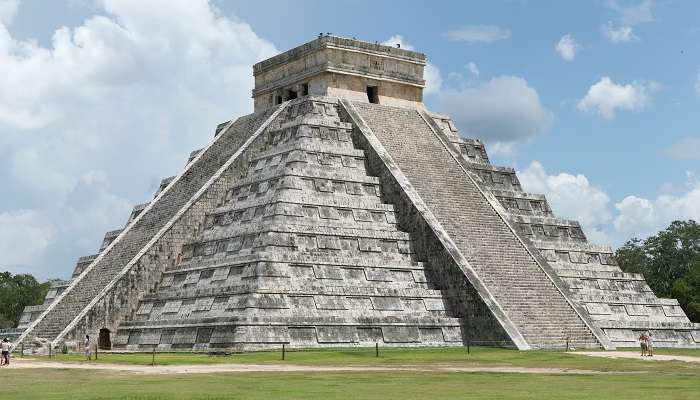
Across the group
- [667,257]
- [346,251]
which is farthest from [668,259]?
[346,251]

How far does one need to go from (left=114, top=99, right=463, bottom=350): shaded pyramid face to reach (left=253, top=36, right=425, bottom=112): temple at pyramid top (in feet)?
14.5

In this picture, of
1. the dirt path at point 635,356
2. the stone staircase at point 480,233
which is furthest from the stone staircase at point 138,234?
the dirt path at point 635,356

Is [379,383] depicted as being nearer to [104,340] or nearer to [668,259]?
[104,340]

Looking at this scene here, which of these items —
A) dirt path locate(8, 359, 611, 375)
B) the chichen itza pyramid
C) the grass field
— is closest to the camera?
the grass field

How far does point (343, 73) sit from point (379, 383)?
2378 centimetres

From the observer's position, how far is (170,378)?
20.4 metres

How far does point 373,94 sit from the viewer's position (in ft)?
139

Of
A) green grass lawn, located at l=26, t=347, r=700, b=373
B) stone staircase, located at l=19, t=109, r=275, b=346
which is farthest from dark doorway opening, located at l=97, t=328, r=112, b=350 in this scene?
green grass lawn, located at l=26, t=347, r=700, b=373

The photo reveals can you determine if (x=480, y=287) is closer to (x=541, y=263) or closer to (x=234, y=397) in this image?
(x=541, y=263)

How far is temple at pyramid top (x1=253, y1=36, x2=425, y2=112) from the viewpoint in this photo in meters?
41.0

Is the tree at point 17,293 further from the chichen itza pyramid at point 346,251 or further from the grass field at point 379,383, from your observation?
the grass field at point 379,383

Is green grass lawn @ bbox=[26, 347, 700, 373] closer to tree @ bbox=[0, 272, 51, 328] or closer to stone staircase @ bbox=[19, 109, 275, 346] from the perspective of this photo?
stone staircase @ bbox=[19, 109, 275, 346]

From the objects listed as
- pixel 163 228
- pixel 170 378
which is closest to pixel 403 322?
pixel 163 228

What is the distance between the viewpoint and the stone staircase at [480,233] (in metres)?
32.6
